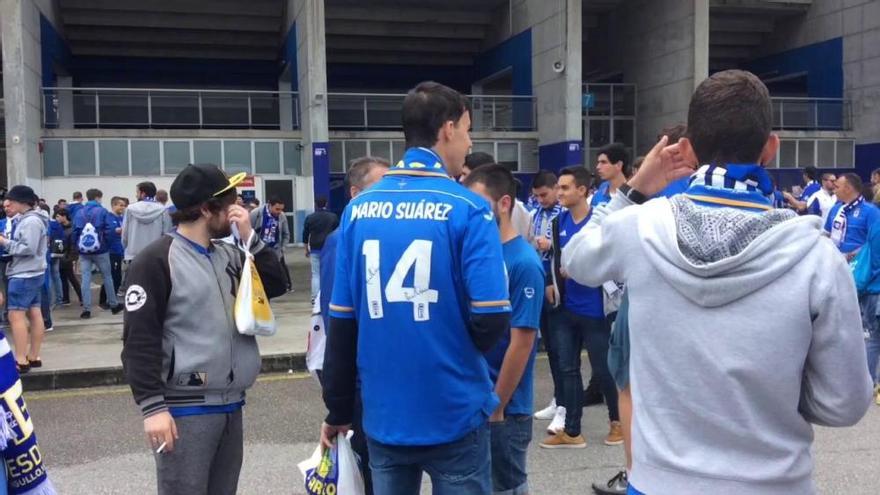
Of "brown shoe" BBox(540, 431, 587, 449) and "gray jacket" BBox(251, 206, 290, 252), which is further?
"gray jacket" BBox(251, 206, 290, 252)

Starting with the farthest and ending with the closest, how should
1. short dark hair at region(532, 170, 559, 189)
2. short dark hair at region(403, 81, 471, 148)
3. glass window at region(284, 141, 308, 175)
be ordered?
glass window at region(284, 141, 308, 175) → short dark hair at region(532, 170, 559, 189) → short dark hair at region(403, 81, 471, 148)

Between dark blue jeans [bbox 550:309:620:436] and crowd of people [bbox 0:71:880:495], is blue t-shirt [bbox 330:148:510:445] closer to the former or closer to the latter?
crowd of people [bbox 0:71:880:495]

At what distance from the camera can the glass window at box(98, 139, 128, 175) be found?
2347 cm

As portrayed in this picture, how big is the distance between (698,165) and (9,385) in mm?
2535

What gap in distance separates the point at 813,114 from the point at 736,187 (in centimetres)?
2996

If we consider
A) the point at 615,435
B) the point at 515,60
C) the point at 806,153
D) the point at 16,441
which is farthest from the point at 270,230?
the point at 806,153

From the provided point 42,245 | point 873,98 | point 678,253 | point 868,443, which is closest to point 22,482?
point 678,253

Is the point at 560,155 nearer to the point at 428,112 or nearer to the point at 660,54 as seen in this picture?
the point at 660,54

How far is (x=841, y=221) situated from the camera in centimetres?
826

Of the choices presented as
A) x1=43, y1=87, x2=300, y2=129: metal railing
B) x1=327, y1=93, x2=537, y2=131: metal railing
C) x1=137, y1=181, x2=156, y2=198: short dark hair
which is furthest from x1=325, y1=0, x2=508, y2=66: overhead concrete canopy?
x1=137, y1=181, x2=156, y2=198: short dark hair

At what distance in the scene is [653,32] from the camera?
92.4 ft

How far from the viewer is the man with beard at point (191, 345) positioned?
309cm

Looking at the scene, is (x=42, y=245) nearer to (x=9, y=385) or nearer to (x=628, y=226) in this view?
(x=9, y=385)

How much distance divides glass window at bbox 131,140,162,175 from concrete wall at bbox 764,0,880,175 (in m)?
24.4
